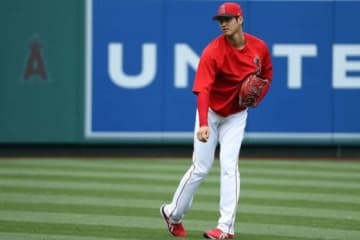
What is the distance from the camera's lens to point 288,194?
1040cm

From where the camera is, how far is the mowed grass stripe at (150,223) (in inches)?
305

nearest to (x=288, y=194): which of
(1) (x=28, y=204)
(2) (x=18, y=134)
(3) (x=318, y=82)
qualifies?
(1) (x=28, y=204)

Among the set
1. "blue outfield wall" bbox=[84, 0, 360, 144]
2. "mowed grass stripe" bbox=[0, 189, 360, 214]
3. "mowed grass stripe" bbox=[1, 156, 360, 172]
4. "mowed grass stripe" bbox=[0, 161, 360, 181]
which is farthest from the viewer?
"blue outfield wall" bbox=[84, 0, 360, 144]

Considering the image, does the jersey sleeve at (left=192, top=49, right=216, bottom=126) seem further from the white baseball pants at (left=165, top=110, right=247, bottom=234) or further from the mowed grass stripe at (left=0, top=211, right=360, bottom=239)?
the mowed grass stripe at (left=0, top=211, right=360, bottom=239)

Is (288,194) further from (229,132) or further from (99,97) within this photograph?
(99,97)

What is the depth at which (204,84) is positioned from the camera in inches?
281

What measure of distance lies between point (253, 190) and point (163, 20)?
469 centimetres

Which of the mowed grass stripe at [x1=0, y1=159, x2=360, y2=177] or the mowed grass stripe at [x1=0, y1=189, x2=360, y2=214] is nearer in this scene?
the mowed grass stripe at [x1=0, y1=189, x2=360, y2=214]

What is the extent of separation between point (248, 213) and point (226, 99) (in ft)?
6.10

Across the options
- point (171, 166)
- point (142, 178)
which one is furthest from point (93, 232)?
point (171, 166)

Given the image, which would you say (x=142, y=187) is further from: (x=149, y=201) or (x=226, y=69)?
(x=226, y=69)

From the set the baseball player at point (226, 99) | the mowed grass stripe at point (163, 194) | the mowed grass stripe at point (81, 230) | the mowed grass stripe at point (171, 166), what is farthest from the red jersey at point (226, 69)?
the mowed grass stripe at point (171, 166)

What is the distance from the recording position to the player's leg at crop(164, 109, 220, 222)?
742 centimetres

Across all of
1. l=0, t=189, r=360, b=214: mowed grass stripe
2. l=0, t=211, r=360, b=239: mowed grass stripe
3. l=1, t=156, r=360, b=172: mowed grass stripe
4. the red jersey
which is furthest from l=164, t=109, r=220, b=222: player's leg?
l=1, t=156, r=360, b=172: mowed grass stripe
